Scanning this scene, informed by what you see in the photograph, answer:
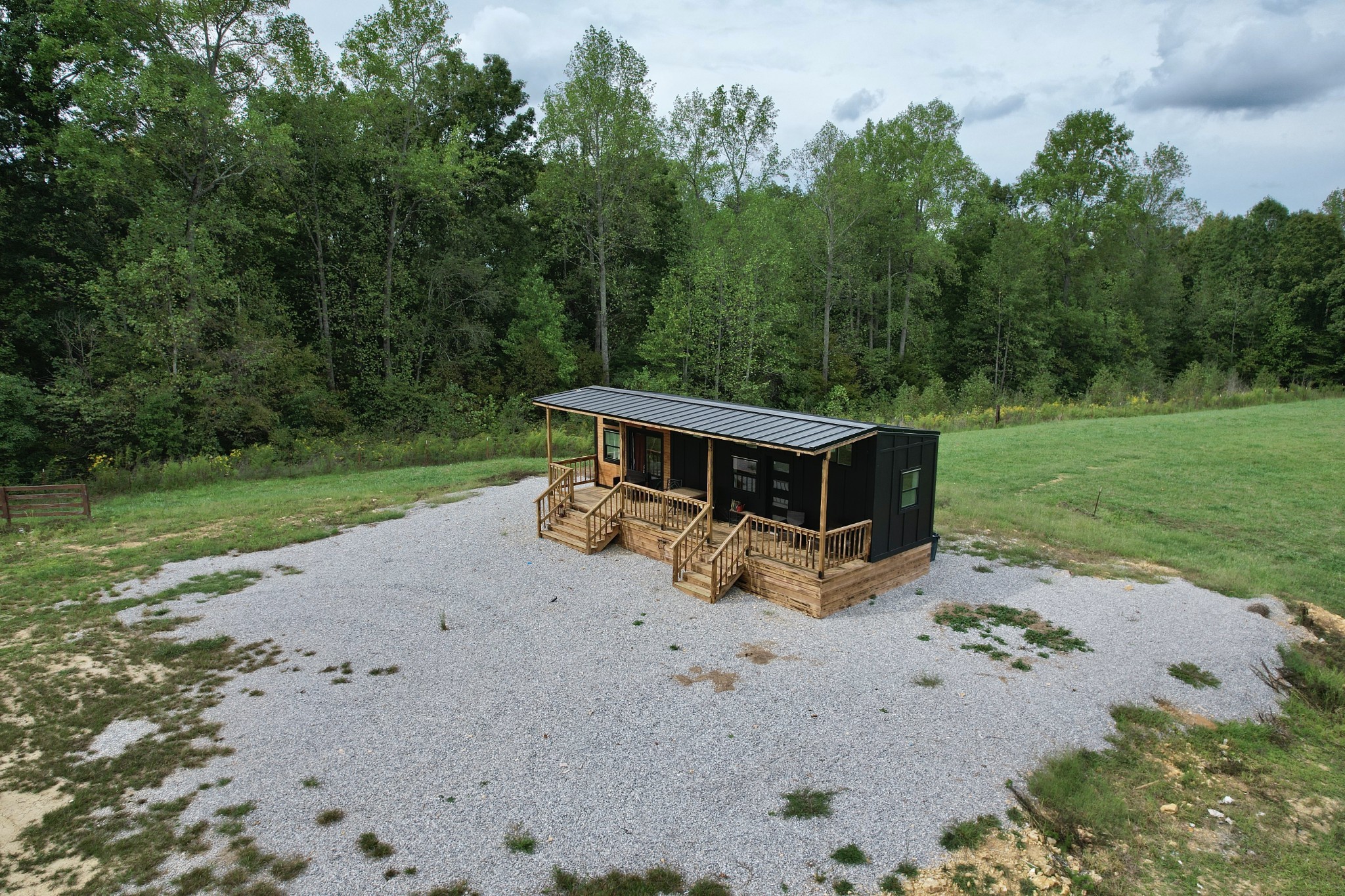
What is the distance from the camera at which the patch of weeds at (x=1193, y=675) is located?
8836 millimetres

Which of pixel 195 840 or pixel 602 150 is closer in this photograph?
pixel 195 840

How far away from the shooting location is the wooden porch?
1093 cm

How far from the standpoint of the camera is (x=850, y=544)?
11586 millimetres

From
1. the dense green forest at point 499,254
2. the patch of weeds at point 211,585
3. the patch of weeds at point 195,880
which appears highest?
the dense green forest at point 499,254

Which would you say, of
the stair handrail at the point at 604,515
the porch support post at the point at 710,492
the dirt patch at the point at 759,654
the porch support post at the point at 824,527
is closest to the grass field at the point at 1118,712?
Answer: the dirt patch at the point at 759,654

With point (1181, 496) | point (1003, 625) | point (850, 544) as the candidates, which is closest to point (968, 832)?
point (1003, 625)

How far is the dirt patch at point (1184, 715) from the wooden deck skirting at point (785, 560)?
4270mm

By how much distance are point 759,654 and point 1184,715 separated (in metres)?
5.30

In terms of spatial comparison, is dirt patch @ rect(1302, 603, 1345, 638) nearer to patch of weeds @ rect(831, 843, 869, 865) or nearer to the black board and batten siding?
the black board and batten siding

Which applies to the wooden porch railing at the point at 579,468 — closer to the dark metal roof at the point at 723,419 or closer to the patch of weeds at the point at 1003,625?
the dark metal roof at the point at 723,419

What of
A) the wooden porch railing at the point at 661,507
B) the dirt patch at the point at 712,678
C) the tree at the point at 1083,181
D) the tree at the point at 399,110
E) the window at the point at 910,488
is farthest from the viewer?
the tree at the point at 1083,181

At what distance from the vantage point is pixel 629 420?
13.3 metres

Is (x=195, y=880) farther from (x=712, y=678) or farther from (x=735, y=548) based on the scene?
(x=735, y=548)

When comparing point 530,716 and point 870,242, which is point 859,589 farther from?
point 870,242
